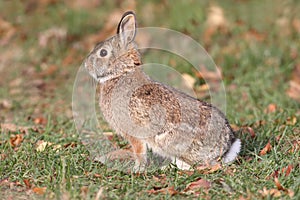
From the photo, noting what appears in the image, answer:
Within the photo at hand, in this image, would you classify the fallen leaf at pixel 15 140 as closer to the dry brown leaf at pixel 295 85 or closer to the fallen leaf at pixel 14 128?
the fallen leaf at pixel 14 128

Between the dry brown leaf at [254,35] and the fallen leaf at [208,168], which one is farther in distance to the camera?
the dry brown leaf at [254,35]

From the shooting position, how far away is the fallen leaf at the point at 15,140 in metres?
5.91

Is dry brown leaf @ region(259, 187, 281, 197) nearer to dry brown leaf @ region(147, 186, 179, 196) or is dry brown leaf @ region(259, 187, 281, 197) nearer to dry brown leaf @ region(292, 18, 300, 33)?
dry brown leaf @ region(147, 186, 179, 196)

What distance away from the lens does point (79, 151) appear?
5.64 m

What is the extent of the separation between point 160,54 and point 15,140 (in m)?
3.84

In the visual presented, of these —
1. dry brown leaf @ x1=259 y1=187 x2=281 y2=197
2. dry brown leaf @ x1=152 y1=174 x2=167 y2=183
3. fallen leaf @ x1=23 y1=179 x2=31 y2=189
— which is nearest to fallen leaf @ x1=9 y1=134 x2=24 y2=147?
fallen leaf @ x1=23 y1=179 x2=31 y2=189

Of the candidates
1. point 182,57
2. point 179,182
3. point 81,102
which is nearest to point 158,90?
point 179,182

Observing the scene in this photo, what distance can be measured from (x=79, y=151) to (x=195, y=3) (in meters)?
5.56

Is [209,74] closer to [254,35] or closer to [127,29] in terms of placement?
[254,35]

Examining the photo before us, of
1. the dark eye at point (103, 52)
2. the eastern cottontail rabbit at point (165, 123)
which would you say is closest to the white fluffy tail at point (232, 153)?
the eastern cottontail rabbit at point (165, 123)

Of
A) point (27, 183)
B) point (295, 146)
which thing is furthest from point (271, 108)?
point (27, 183)

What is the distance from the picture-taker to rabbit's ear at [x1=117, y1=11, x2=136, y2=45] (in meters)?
5.51

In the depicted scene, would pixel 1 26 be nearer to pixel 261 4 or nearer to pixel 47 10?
pixel 47 10

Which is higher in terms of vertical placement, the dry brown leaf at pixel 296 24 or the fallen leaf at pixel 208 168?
the dry brown leaf at pixel 296 24
